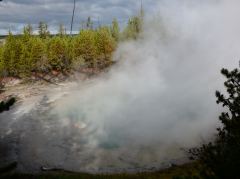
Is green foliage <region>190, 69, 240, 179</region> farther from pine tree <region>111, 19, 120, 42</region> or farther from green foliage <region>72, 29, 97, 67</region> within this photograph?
pine tree <region>111, 19, 120, 42</region>

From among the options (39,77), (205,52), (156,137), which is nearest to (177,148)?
(156,137)

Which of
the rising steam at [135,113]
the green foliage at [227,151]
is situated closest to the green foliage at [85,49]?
the rising steam at [135,113]

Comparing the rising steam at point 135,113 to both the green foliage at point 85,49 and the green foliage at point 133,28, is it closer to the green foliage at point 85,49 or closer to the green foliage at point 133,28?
the green foliage at point 85,49

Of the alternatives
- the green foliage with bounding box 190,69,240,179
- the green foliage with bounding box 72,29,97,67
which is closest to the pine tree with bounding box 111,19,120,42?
Answer: the green foliage with bounding box 72,29,97,67

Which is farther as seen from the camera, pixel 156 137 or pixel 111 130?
pixel 111 130

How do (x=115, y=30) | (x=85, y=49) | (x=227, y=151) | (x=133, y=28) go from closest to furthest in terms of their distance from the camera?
(x=227, y=151)
(x=85, y=49)
(x=133, y=28)
(x=115, y=30)

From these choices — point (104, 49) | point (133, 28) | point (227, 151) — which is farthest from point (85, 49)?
point (227, 151)

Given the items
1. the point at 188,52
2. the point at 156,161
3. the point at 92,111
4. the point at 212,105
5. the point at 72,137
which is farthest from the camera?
the point at 188,52

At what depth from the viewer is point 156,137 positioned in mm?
35750

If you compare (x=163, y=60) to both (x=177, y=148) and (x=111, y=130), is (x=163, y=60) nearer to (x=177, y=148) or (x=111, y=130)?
(x=111, y=130)

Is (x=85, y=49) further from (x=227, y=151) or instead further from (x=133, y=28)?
(x=227, y=151)

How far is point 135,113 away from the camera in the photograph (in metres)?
42.7

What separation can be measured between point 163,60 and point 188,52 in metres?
4.10

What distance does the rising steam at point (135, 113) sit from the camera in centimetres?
3225
